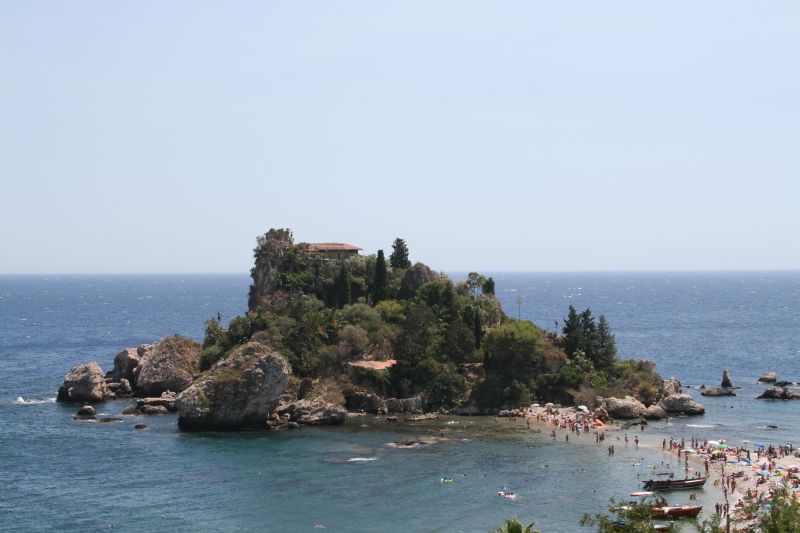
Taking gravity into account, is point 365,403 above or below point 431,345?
below

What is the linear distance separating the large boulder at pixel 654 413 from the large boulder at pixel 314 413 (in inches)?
1276

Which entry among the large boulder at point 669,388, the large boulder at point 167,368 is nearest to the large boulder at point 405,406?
the large boulder at point 167,368

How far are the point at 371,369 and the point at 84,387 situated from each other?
113ft

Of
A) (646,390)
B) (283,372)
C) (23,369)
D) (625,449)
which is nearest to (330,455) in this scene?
(283,372)

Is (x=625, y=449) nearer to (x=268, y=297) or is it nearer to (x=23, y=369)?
(x=268, y=297)

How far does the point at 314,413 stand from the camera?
82.6 meters

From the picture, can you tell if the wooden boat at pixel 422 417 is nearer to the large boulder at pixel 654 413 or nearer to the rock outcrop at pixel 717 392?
the large boulder at pixel 654 413

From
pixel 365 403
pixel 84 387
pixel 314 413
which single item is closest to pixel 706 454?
pixel 365 403

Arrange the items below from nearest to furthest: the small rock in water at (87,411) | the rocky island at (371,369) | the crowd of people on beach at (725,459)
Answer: the crowd of people on beach at (725,459) < the rocky island at (371,369) < the small rock in water at (87,411)

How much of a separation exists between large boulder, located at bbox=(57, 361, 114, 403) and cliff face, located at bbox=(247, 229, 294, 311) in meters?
22.2

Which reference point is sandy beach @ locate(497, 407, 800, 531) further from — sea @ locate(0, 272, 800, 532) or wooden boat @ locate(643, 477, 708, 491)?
sea @ locate(0, 272, 800, 532)

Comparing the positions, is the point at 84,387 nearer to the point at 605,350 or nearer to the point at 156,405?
the point at 156,405

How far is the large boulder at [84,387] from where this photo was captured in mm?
93812

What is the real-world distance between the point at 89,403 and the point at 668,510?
222 ft
